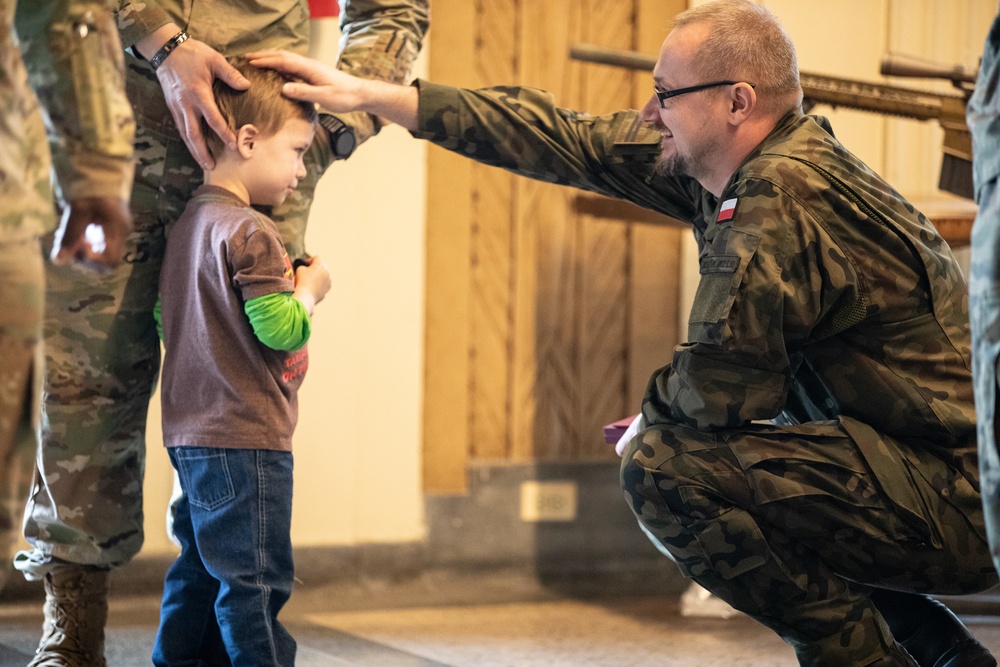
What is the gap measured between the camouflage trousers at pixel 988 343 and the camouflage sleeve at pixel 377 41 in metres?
1.12

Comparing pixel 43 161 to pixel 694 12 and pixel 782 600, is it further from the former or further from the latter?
pixel 782 600

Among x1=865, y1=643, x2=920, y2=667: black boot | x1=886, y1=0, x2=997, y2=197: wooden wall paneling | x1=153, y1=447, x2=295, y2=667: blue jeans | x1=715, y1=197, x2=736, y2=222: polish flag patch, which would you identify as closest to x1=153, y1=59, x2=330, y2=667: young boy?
x1=153, y1=447, x2=295, y2=667: blue jeans

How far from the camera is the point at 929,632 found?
6.12 ft

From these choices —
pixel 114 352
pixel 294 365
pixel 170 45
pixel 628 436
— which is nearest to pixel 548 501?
pixel 628 436

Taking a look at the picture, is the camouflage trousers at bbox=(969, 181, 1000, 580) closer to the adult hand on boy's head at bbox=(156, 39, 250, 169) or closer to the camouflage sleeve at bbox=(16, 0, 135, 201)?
the camouflage sleeve at bbox=(16, 0, 135, 201)

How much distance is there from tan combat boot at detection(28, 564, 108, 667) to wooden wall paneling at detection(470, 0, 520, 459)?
4.58 feet

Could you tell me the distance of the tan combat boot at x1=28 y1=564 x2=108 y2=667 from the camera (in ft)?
6.14

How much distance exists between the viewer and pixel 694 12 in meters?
1.82

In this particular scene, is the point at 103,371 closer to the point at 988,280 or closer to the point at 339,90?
the point at 339,90

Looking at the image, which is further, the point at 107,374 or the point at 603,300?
the point at 603,300

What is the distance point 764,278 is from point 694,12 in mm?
483

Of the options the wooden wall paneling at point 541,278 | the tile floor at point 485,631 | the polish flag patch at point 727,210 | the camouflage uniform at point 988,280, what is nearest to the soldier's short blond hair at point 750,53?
the polish flag patch at point 727,210

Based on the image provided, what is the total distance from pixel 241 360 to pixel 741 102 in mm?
861

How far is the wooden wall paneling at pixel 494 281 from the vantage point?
123 inches
